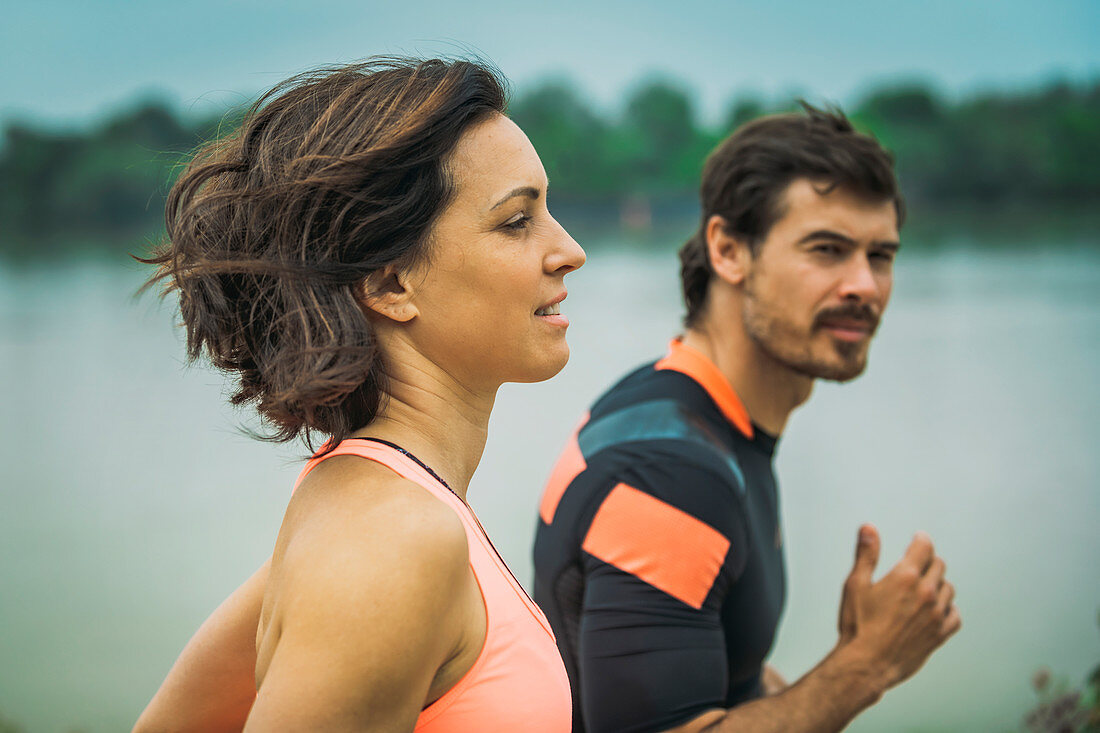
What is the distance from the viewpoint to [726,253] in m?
1.71

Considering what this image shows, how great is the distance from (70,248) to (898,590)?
3.36 m

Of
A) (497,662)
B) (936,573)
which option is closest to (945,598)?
(936,573)

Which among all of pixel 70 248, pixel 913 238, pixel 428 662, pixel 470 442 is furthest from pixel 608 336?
pixel 428 662

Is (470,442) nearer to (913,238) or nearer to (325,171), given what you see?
(325,171)

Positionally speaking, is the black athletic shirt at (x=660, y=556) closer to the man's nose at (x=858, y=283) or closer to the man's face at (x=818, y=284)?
the man's face at (x=818, y=284)

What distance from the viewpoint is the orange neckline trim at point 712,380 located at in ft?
5.01

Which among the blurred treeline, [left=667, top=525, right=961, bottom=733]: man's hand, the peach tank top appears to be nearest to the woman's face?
the peach tank top

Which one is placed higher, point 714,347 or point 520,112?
point 520,112

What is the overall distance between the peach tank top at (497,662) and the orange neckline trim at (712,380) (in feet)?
2.66

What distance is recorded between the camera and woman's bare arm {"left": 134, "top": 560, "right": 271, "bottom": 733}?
899 mm

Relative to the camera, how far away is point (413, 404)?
81cm

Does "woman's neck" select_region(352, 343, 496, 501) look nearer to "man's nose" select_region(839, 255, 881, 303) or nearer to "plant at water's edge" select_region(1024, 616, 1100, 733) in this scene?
"man's nose" select_region(839, 255, 881, 303)

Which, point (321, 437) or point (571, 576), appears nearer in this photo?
point (321, 437)

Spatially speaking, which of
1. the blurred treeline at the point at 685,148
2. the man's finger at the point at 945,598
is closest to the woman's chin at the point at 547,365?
the man's finger at the point at 945,598
